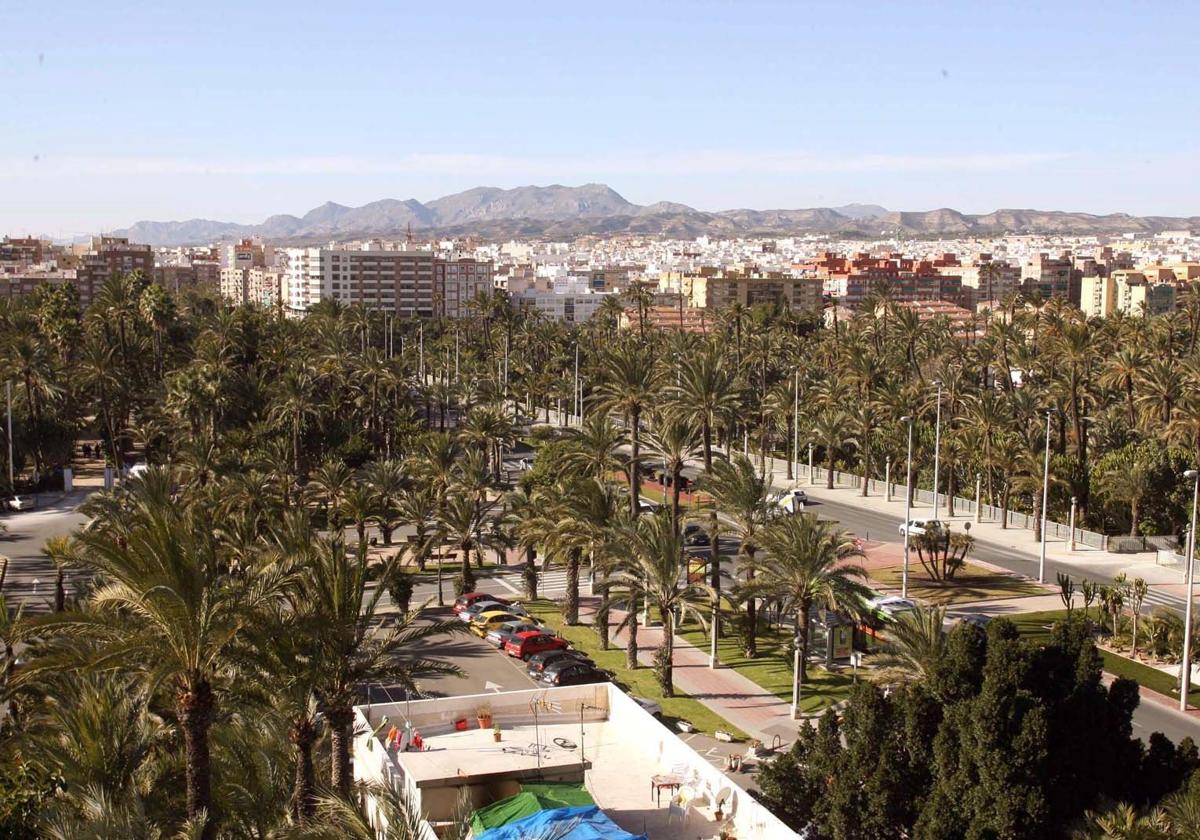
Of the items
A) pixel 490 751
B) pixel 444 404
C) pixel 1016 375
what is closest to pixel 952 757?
pixel 490 751

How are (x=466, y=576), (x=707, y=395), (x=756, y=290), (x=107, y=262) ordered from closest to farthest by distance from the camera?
1. (x=466, y=576)
2. (x=707, y=395)
3. (x=107, y=262)
4. (x=756, y=290)

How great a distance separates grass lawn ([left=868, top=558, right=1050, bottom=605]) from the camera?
42156 millimetres

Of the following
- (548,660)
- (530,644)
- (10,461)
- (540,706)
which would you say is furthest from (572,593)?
(10,461)

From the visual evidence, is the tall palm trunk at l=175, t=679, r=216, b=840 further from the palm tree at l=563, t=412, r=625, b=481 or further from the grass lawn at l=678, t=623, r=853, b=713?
the palm tree at l=563, t=412, r=625, b=481

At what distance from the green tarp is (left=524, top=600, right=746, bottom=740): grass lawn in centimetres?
969

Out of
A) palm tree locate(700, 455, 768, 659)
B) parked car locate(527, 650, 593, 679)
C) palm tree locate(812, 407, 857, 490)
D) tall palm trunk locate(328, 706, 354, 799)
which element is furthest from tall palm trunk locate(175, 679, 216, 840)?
palm tree locate(812, 407, 857, 490)

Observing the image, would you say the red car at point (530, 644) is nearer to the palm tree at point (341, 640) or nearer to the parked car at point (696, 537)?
the parked car at point (696, 537)

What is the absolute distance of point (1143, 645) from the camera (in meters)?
35.5

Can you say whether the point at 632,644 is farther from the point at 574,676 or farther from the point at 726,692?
the point at 726,692

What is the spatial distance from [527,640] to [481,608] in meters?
3.98

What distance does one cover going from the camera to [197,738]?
55.9 ft

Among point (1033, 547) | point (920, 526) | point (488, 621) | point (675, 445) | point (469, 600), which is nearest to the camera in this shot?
point (488, 621)

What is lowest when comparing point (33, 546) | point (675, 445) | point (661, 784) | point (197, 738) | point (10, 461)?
point (33, 546)

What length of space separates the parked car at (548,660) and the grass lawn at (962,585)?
→ 543 inches
